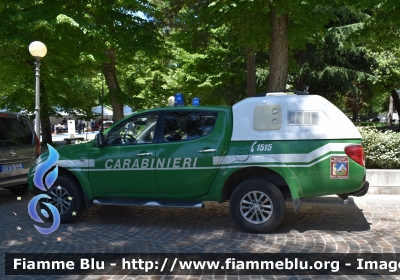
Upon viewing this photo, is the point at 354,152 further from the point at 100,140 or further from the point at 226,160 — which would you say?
the point at 100,140

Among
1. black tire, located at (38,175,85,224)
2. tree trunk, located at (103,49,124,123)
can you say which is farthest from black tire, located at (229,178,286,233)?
tree trunk, located at (103,49,124,123)

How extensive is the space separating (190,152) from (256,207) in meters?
1.27

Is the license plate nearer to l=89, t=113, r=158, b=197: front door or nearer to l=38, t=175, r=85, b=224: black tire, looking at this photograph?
l=38, t=175, r=85, b=224: black tire

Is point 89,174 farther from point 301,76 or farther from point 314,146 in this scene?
point 301,76

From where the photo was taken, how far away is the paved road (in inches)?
209

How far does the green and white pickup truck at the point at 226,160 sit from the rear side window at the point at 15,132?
1991 mm

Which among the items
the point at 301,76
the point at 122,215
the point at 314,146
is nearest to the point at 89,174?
the point at 122,215

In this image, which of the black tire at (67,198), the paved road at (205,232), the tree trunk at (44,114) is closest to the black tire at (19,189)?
the paved road at (205,232)

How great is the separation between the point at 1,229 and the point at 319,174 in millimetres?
4919

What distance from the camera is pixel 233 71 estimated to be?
22.0 meters

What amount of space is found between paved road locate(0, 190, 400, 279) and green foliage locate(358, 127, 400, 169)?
1.77m

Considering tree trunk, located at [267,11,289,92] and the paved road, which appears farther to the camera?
tree trunk, located at [267,11,289,92]

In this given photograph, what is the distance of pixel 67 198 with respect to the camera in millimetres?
6645

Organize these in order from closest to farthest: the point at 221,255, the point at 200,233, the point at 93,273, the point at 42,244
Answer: the point at 93,273 < the point at 221,255 < the point at 42,244 < the point at 200,233
